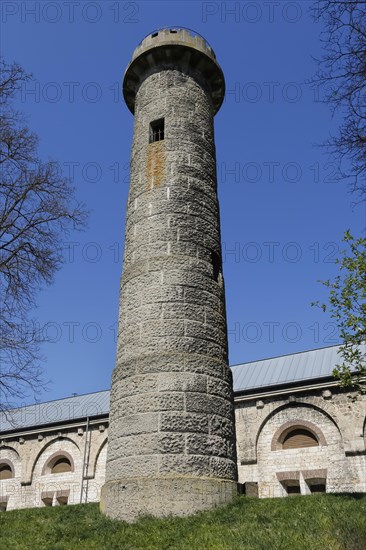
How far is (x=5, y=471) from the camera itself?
23797 millimetres

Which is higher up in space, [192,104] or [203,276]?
[192,104]

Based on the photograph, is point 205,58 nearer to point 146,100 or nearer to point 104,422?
point 146,100

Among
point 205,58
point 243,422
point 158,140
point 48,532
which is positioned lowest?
point 48,532

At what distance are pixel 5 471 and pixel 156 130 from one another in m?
19.7

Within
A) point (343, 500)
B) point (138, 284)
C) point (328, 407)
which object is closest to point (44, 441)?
point (328, 407)

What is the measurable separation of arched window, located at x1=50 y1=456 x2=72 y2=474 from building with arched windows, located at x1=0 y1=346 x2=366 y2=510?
42 mm

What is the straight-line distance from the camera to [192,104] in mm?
11516

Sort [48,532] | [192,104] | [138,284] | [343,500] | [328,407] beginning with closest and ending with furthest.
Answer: [48,532], [343,500], [138,284], [192,104], [328,407]

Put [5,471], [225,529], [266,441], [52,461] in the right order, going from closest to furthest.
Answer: [225,529] → [266,441] → [52,461] → [5,471]

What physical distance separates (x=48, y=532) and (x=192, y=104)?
930cm

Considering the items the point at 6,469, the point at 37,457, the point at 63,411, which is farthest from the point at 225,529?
the point at 6,469

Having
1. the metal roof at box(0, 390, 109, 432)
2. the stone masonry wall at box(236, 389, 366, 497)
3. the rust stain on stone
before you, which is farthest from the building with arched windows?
the rust stain on stone

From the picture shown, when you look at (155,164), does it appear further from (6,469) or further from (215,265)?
(6,469)

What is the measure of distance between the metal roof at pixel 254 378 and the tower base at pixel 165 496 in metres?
9.64
